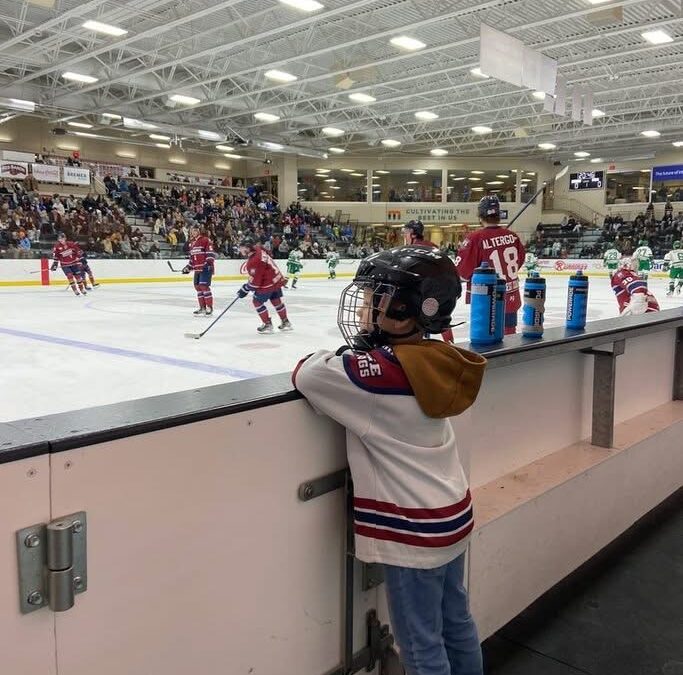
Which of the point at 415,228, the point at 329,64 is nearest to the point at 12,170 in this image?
the point at 329,64

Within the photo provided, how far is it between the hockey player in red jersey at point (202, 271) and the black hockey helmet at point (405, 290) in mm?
7431

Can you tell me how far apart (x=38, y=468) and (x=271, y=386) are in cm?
50

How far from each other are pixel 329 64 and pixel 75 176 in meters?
7.99

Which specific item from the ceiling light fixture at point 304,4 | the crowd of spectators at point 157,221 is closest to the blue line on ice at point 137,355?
the ceiling light fixture at point 304,4

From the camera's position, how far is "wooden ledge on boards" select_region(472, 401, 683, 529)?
190 centimetres

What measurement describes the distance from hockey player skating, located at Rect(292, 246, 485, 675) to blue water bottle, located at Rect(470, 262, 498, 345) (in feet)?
2.11

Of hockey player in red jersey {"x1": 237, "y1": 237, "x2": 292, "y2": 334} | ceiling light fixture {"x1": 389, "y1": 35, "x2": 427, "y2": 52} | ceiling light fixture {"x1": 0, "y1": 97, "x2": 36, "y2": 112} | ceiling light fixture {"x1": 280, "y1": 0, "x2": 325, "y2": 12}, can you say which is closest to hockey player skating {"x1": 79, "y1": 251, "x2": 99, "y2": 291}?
ceiling light fixture {"x1": 0, "y1": 97, "x2": 36, "y2": 112}

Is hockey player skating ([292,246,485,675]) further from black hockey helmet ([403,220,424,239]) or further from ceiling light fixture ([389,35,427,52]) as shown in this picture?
ceiling light fixture ([389,35,427,52])

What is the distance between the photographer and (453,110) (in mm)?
19609

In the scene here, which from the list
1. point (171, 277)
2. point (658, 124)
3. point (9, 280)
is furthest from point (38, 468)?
point (658, 124)

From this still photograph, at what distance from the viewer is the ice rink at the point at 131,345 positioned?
4336 mm

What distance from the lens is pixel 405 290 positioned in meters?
1.28

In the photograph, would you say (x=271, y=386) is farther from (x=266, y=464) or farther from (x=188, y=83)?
(x=188, y=83)

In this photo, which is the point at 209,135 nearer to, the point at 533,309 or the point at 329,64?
the point at 329,64
